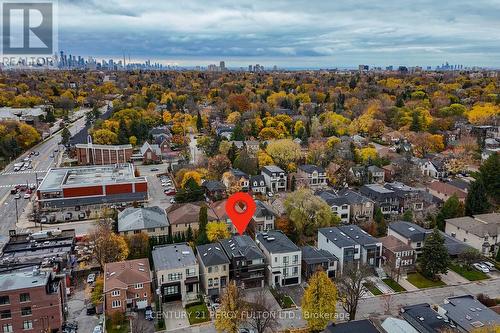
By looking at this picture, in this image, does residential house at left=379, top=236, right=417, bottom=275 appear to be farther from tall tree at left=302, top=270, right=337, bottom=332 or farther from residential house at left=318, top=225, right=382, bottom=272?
tall tree at left=302, top=270, right=337, bottom=332

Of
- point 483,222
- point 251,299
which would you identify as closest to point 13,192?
point 251,299

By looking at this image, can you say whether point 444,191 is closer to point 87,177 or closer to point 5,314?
point 87,177

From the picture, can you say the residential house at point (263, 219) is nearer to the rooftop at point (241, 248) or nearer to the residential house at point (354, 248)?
the rooftop at point (241, 248)

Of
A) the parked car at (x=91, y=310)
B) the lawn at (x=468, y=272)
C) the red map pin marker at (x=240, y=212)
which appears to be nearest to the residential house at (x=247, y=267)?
the red map pin marker at (x=240, y=212)

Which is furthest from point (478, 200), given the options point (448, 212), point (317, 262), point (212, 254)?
point (212, 254)

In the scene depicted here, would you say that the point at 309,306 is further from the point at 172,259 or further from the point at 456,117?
the point at 456,117

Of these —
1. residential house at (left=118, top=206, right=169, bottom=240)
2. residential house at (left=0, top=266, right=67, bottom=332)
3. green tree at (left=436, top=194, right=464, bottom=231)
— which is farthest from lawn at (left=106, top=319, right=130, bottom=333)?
green tree at (left=436, top=194, right=464, bottom=231)

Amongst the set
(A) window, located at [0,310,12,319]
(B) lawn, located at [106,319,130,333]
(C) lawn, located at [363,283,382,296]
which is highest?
(A) window, located at [0,310,12,319]
